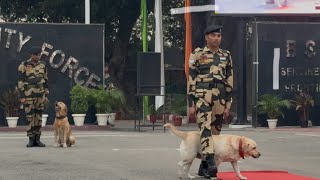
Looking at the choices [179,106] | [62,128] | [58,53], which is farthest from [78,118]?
[62,128]

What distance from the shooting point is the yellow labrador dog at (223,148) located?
29.2 ft

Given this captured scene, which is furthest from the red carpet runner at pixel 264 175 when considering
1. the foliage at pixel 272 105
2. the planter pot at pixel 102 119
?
the foliage at pixel 272 105

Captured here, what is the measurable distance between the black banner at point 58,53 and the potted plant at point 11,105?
13.4 inches

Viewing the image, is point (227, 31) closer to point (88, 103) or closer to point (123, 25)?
point (88, 103)

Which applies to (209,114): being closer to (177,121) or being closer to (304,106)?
(304,106)

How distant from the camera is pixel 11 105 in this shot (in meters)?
21.7

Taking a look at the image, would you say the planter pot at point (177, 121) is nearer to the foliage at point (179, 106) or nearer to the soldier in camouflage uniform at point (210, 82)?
the foliage at point (179, 106)

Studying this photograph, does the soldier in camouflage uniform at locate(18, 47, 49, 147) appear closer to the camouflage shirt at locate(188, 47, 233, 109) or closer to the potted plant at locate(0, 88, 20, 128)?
the camouflage shirt at locate(188, 47, 233, 109)

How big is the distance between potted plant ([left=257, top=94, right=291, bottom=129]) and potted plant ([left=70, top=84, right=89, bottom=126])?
18.2 feet

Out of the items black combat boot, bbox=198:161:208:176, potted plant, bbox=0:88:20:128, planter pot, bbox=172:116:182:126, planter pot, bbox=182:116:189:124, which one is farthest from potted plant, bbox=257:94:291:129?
black combat boot, bbox=198:161:208:176

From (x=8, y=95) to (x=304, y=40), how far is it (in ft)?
31.7

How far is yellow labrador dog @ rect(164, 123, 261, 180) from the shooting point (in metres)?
8.91

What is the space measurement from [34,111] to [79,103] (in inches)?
310

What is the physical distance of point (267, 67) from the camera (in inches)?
916
